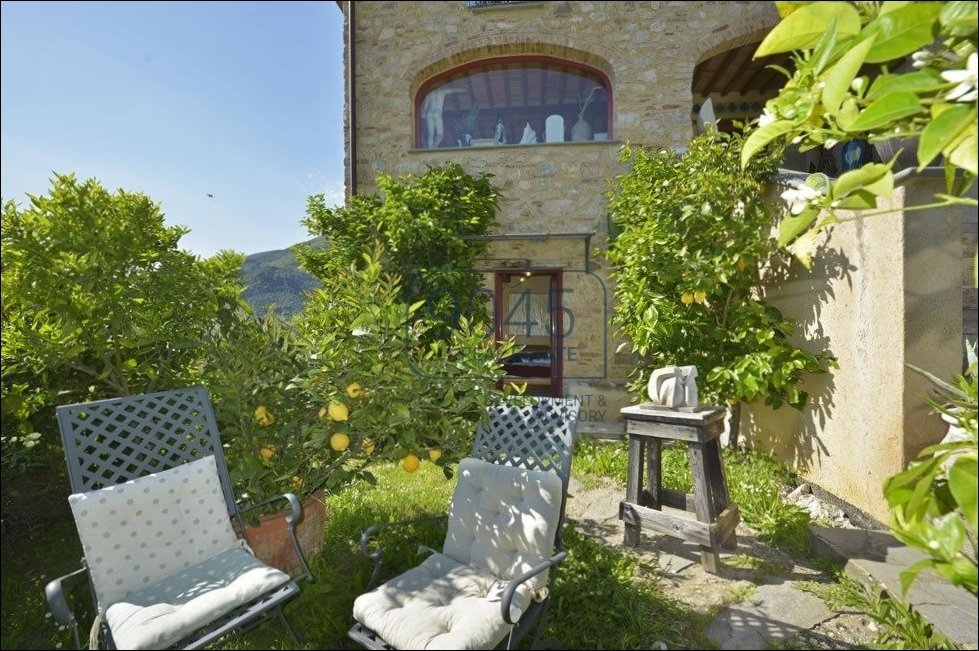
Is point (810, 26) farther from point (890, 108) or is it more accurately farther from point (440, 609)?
point (440, 609)

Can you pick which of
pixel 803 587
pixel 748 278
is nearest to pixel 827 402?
pixel 748 278

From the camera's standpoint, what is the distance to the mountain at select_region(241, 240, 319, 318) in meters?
3.06

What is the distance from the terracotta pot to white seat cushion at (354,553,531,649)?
0.78 metres

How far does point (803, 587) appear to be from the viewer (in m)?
2.54

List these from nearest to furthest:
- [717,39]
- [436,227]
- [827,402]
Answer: [827,402], [436,227], [717,39]

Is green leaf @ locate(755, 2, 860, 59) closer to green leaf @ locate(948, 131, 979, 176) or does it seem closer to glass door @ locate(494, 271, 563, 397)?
green leaf @ locate(948, 131, 979, 176)

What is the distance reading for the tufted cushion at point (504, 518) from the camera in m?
2.15

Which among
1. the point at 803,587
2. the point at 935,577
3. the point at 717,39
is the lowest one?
the point at 803,587

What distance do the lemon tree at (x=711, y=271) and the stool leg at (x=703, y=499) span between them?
1.27 metres

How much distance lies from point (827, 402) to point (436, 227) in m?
4.14

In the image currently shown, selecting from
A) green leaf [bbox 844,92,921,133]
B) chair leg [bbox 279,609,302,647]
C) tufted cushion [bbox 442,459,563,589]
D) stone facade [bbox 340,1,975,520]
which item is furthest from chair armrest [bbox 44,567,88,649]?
stone facade [bbox 340,1,975,520]

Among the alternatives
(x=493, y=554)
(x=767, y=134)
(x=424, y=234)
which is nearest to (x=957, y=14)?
(x=767, y=134)

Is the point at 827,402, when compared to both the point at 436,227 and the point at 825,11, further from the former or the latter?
the point at 436,227

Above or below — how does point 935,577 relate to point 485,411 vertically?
below
